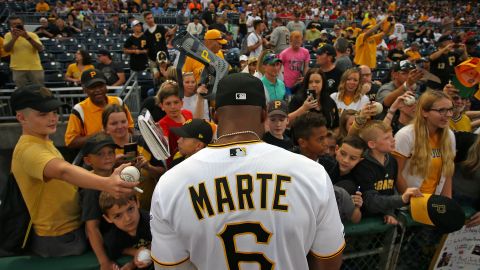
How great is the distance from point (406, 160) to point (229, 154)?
2190 mm

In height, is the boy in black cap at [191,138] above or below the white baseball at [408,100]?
below

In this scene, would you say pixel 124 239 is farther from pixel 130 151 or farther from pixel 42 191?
pixel 130 151

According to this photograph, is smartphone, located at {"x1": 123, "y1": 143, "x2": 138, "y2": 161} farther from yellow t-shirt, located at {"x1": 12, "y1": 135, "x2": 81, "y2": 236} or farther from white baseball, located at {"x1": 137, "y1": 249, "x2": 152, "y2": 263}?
white baseball, located at {"x1": 137, "y1": 249, "x2": 152, "y2": 263}

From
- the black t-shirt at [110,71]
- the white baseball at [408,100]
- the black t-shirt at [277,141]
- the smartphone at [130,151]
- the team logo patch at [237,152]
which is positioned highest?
the team logo patch at [237,152]

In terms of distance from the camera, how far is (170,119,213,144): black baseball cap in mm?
3002

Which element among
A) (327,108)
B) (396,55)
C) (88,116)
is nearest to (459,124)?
(327,108)

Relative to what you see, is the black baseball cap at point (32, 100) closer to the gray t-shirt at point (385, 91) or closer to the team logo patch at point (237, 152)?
the team logo patch at point (237, 152)

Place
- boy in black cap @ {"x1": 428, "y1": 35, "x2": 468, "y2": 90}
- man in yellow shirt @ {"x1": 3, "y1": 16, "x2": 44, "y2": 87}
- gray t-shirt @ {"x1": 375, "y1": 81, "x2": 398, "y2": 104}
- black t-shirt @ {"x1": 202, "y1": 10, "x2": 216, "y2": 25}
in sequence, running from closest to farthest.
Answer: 1. gray t-shirt @ {"x1": 375, "y1": 81, "x2": 398, "y2": 104}
2. boy in black cap @ {"x1": 428, "y1": 35, "x2": 468, "y2": 90}
3. man in yellow shirt @ {"x1": 3, "y1": 16, "x2": 44, "y2": 87}
4. black t-shirt @ {"x1": 202, "y1": 10, "x2": 216, "y2": 25}

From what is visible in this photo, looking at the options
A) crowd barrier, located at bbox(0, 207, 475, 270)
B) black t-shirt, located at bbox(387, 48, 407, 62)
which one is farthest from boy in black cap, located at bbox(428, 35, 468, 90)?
crowd barrier, located at bbox(0, 207, 475, 270)

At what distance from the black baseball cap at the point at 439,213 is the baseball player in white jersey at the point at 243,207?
945 millimetres

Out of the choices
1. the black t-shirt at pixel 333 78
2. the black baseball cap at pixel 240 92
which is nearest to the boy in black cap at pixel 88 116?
the black baseball cap at pixel 240 92

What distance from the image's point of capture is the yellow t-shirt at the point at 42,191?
2.11 metres

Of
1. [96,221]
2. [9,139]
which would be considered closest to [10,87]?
[9,139]

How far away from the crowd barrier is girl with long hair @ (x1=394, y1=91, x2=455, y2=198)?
517 mm
